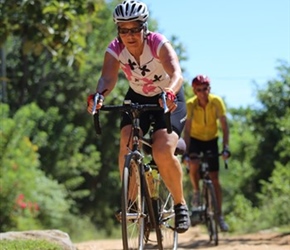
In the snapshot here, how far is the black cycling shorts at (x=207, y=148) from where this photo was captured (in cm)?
1105

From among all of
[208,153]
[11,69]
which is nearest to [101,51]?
[11,69]

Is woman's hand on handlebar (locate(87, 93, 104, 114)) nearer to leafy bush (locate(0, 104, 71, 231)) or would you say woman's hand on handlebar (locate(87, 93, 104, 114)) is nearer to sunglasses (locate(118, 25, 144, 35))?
Answer: sunglasses (locate(118, 25, 144, 35))

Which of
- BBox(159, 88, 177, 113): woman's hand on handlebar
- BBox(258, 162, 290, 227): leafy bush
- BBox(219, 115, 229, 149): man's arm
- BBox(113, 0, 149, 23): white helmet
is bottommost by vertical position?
BBox(258, 162, 290, 227): leafy bush

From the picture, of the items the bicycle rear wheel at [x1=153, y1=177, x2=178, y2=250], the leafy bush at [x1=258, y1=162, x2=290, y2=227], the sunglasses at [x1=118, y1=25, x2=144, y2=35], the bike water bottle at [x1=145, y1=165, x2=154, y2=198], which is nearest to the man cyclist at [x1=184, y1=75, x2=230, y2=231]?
the bicycle rear wheel at [x1=153, y1=177, x2=178, y2=250]

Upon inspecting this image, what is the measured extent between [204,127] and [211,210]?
118cm

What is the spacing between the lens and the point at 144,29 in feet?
21.0

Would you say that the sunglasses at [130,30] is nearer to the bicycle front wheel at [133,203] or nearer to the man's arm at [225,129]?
the bicycle front wheel at [133,203]

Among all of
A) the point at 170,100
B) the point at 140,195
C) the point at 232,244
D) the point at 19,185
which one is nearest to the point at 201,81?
the point at 232,244

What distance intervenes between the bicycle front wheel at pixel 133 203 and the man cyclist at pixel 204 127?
181 inches

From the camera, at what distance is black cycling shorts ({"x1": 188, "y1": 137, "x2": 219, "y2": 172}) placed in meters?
11.1

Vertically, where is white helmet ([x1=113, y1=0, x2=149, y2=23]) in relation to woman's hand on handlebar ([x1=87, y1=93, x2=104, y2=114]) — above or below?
above

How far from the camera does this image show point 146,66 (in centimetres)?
667

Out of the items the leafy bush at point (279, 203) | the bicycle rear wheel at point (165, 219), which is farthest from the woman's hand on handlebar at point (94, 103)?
the leafy bush at point (279, 203)

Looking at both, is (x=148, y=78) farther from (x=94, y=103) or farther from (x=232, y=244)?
(x=232, y=244)
